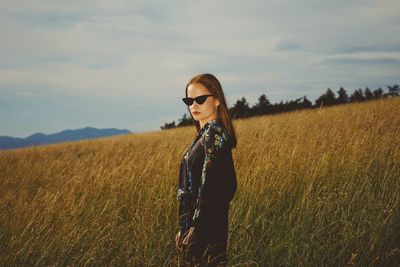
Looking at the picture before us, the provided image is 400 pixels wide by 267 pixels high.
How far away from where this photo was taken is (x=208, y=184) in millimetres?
2078

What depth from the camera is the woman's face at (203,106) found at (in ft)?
7.67

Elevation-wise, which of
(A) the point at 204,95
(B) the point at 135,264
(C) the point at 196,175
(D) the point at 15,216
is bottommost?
(B) the point at 135,264

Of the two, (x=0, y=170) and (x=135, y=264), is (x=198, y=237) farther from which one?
(x=0, y=170)

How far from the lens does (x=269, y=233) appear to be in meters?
3.23

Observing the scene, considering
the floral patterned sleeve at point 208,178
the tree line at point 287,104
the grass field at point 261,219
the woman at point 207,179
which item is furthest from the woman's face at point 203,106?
the tree line at point 287,104

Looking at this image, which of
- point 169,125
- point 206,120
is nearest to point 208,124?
point 206,120

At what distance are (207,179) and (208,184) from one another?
0.03 metres

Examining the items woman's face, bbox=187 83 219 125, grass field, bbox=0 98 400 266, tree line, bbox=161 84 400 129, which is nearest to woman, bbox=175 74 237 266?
woman's face, bbox=187 83 219 125

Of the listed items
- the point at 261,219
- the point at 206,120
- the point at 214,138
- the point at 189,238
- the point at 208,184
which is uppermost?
the point at 206,120

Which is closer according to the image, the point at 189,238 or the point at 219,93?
the point at 189,238

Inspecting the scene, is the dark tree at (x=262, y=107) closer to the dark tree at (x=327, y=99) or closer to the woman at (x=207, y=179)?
the dark tree at (x=327, y=99)

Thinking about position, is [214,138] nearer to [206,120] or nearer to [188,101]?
[206,120]

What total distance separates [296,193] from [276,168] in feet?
1.23

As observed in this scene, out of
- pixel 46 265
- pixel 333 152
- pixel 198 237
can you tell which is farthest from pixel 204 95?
pixel 333 152
